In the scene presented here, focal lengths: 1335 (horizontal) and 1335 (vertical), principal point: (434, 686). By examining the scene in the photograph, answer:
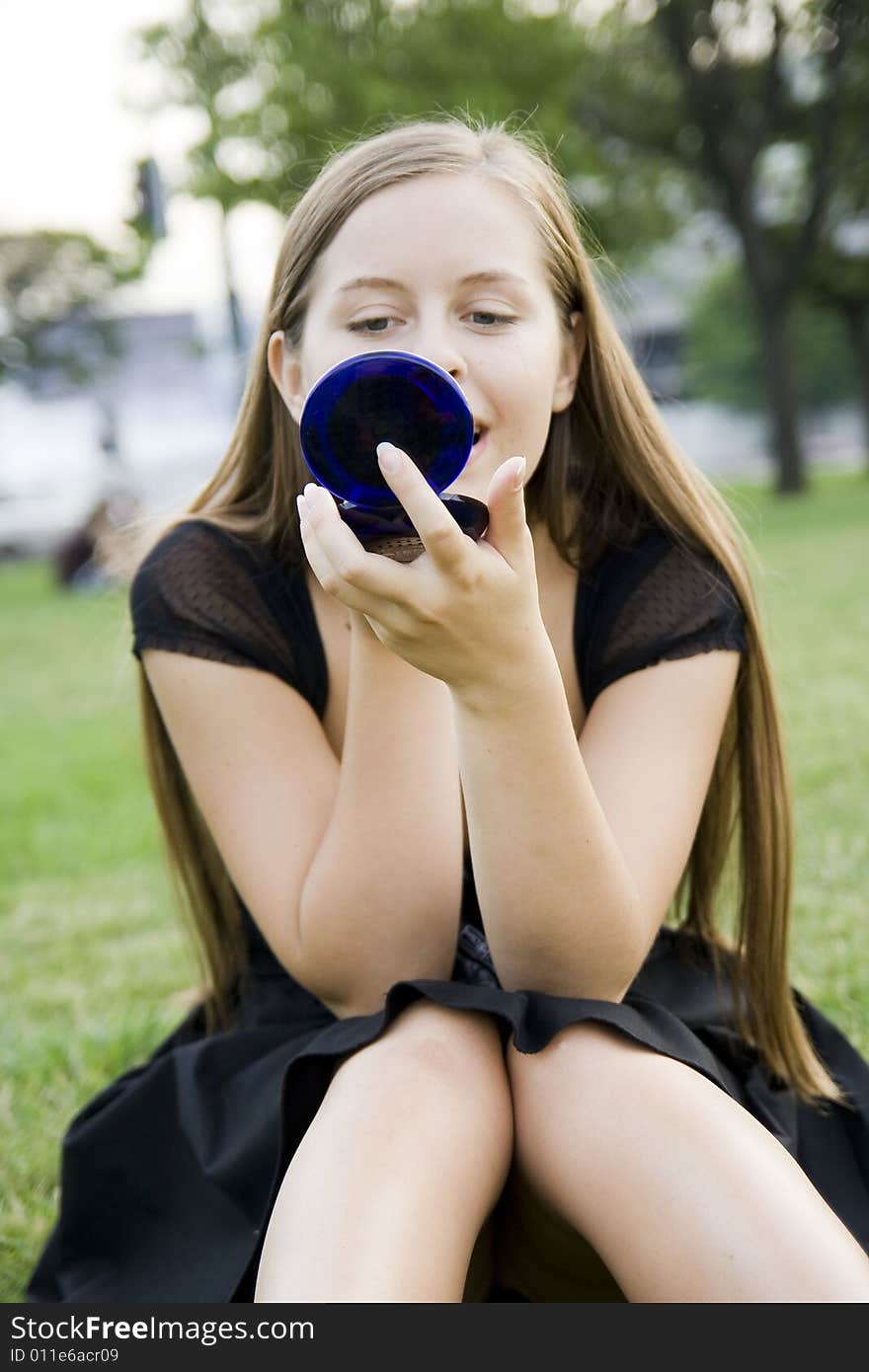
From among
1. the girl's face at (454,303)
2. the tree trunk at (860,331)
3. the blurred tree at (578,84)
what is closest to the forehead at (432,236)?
the girl's face at (454,303)

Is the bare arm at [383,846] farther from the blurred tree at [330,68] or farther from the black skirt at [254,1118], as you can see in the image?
the blurred tree at [330,68]

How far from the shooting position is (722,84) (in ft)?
70.4

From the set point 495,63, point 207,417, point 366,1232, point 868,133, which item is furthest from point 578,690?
point 207,417

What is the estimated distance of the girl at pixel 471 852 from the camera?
1416 millimetres

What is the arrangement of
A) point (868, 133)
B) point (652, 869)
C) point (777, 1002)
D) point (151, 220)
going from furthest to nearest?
point (868, 133)
point (151, 220)
point (777, 1002)
point (652, 869)

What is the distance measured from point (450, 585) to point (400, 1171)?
629 millimetres

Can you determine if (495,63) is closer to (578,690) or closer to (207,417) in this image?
(578,690)

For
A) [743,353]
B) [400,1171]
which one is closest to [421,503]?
[400,1171]

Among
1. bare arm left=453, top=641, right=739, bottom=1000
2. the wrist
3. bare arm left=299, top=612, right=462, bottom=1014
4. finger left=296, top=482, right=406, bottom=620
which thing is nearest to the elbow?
bare arm left=453, top=641, right=739, bottom=1000

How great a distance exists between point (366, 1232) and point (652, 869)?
2.13ft

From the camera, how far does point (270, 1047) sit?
6.46 ft

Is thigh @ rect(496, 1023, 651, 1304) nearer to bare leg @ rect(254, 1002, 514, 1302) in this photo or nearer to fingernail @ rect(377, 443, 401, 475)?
bare leg @ rect(254, 1002, 514, 1302)

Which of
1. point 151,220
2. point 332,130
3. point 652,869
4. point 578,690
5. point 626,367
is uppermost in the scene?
point 332,130

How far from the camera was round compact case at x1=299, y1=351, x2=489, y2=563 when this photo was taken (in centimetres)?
143
